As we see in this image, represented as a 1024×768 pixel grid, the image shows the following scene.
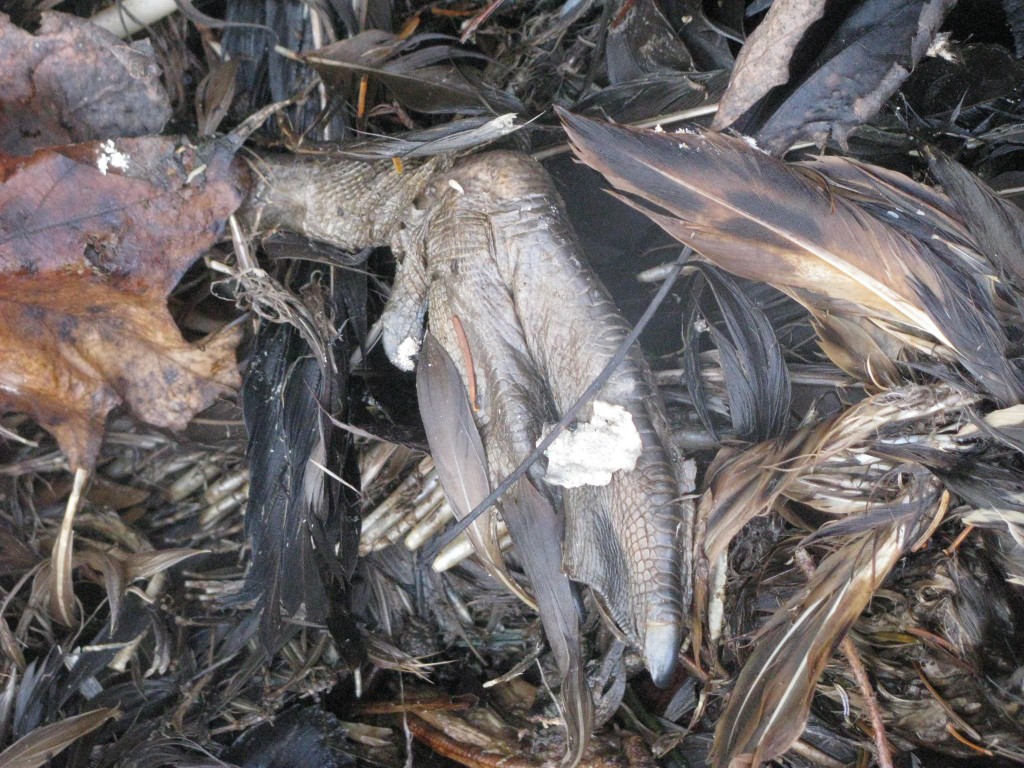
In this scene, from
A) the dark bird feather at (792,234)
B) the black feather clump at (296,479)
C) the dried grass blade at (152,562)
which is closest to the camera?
the dark bird feather at (792,234)

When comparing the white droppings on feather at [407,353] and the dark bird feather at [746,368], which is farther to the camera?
the white droppings on feather at [407,353]

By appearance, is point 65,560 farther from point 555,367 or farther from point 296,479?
point 555,367

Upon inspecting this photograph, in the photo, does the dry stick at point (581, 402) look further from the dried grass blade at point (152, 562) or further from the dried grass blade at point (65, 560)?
the dried grass blade at point (65, 560)

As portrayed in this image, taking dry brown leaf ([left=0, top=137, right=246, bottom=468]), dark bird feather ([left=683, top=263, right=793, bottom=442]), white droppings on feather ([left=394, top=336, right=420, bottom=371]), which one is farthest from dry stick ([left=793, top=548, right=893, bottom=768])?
dry brown leaf ([left=0, top=137, right=246, bottom=468])

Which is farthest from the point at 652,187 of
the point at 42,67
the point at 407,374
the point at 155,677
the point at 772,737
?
the point at 155,677

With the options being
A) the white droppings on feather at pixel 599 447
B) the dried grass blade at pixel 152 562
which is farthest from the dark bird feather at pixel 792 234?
the dried grass blade at pixel 152 562

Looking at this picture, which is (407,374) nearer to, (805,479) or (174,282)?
(174,282)

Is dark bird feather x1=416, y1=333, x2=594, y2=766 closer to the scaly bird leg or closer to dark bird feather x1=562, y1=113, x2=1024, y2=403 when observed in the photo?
the scaly bird leg
